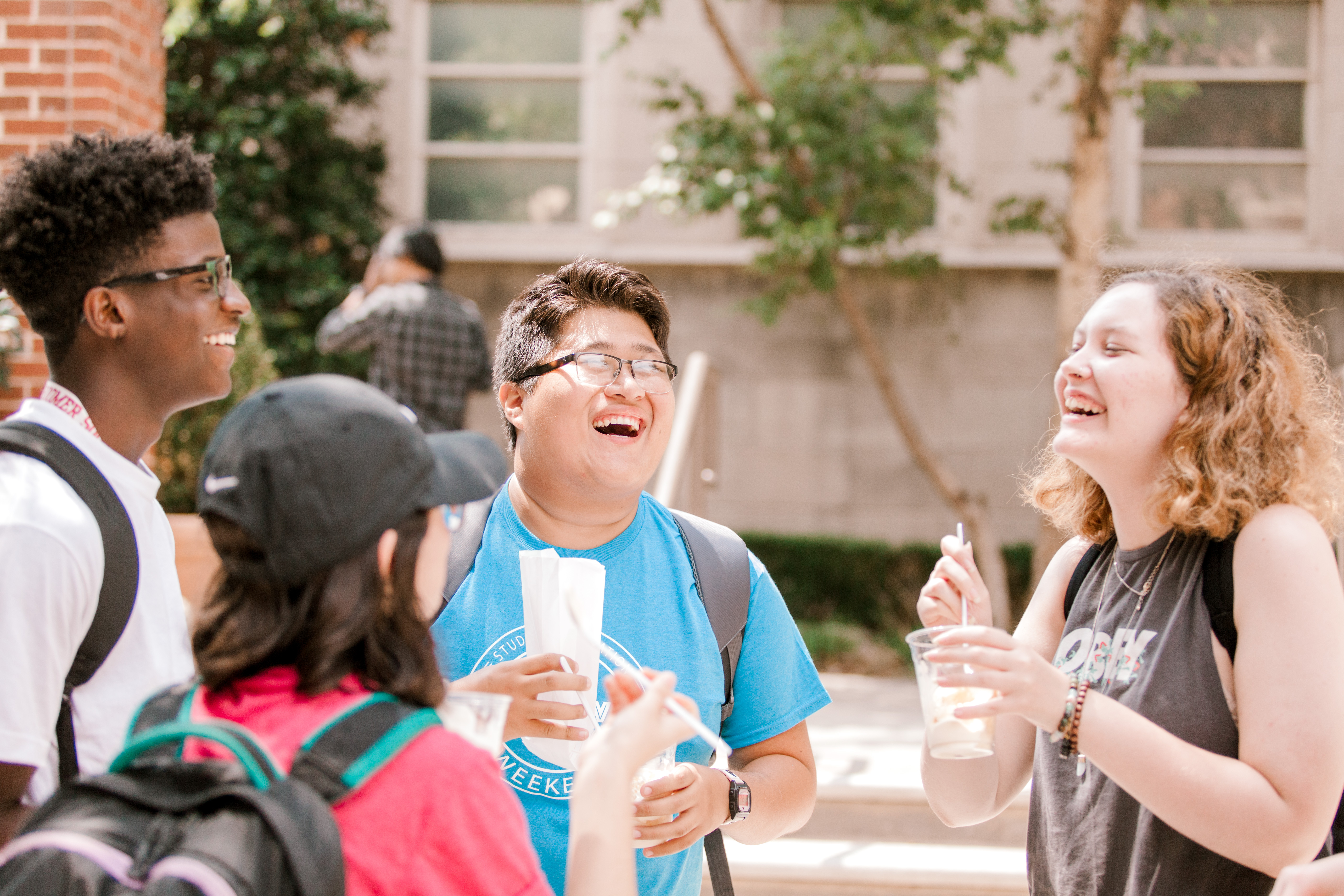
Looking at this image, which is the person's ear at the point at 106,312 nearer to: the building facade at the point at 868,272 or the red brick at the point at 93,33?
the red brick at the point at 93,33

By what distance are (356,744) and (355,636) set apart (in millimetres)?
122

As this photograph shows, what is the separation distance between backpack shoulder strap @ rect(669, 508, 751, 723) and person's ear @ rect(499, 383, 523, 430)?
0.40 metres

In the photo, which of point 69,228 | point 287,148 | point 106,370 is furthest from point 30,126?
point 287,148

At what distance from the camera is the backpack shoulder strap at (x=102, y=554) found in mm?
1574

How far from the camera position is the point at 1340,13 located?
8648 mm

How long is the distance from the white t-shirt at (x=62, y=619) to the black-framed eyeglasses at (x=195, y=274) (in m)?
0.25

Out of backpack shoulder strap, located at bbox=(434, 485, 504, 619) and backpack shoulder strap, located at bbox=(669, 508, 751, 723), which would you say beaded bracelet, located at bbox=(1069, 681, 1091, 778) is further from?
backpack shoulder strap, located at bbox=(434, 485, 504, 619)

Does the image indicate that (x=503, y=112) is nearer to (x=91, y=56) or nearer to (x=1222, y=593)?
(x=91, y=56)

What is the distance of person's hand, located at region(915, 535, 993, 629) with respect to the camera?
5.99 ft

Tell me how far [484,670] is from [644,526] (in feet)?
1.80

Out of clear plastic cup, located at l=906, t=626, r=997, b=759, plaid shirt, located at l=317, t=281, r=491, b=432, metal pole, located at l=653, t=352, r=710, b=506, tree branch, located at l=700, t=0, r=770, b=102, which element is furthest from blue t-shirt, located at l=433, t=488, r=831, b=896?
tree branch, located at l=700, t=0, r=770, b=102

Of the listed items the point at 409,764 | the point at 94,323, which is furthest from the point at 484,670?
the point at 94,323

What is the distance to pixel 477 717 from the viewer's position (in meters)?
1.31

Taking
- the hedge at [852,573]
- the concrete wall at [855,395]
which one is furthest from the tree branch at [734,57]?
the hedge at [852,573]
